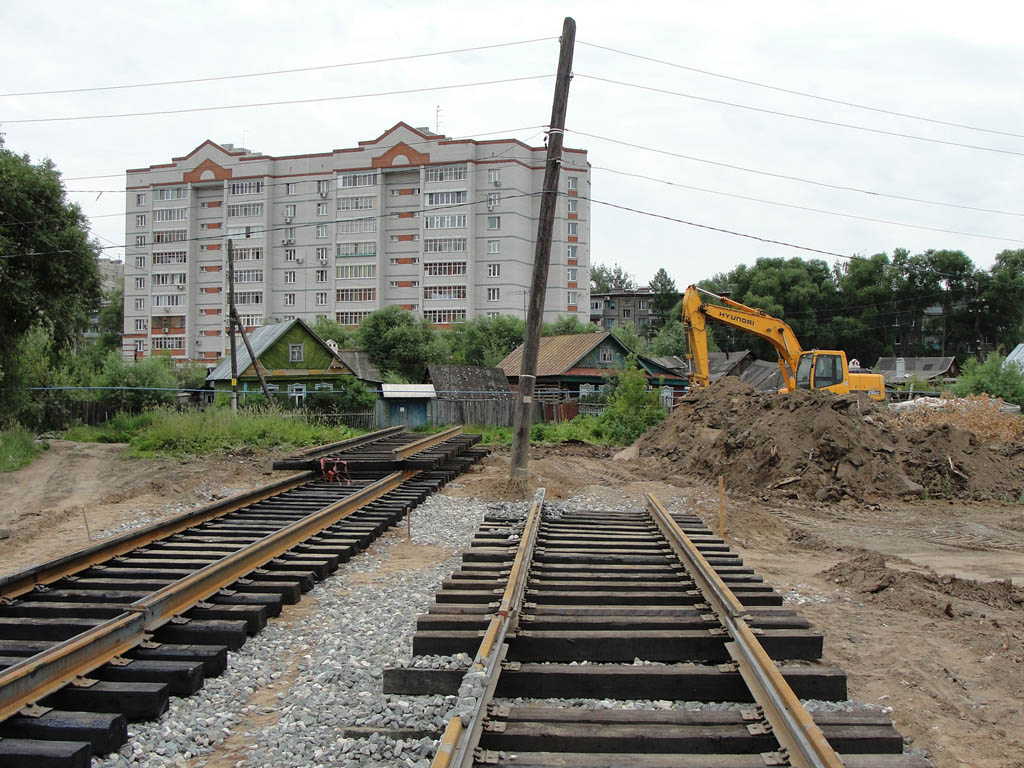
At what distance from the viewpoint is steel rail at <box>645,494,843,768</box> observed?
3.36m

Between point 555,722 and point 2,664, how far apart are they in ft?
10.4

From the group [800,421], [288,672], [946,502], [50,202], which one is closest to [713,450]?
[800,421]

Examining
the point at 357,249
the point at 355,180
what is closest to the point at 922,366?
the point at 357,249

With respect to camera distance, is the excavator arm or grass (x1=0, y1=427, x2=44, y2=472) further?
the excavator arm

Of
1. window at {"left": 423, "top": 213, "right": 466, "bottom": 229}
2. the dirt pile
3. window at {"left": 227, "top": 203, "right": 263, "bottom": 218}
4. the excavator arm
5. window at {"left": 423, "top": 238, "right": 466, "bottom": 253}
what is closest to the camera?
the dirt pile

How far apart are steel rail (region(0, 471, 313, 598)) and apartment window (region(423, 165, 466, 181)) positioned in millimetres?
70820

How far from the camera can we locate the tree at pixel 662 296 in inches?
4368

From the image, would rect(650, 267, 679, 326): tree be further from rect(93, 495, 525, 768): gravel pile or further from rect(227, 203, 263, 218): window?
rect(93, 495, 525, 768): gravel pile

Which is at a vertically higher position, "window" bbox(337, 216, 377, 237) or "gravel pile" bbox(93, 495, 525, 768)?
"window" bbox(337, 216, 377, 237)

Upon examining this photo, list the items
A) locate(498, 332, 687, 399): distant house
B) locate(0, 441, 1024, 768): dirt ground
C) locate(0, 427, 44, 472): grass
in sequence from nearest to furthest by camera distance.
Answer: locate(0, 441, 1024, 768): dirt ground, locate(0, 427, 44, 472): grass, locate(498, 332, 687, 399): distant house

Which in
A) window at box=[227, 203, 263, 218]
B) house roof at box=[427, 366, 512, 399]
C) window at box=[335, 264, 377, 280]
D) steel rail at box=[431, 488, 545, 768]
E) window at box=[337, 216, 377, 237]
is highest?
window at box=[227, 203, 263, 218]

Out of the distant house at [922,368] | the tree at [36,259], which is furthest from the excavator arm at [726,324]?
the distant house at [922,368]

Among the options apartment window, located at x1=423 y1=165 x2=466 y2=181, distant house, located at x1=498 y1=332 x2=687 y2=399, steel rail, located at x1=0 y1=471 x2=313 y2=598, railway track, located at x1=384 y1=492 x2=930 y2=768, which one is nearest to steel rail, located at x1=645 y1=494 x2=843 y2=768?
railway track, located at x1=384 y1=492 x2=930 y2=768

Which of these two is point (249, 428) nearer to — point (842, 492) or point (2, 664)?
point (842, 492)
